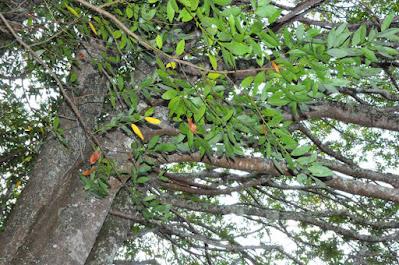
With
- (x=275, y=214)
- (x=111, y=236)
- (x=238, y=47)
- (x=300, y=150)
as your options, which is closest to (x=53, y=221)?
(x=111, y=236)

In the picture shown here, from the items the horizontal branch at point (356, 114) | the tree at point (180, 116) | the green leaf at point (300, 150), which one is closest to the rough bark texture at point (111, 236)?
the tree at point (180, 116)

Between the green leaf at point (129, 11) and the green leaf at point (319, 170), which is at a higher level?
the green leaf at point (129, 11)

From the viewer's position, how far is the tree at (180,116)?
1.44 metres

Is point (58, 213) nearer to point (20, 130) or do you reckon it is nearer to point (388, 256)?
point (20, 130)

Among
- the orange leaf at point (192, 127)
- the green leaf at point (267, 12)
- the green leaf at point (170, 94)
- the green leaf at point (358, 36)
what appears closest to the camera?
the green leaf at point (267, 12)

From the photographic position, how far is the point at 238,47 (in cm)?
134

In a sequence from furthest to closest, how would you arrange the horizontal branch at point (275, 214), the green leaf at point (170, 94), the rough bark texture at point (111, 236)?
1. the rough bark texture at point (111, 236)
2. the horizontal branch at point (275, 214)
3. the green leaf at point (170, 94)

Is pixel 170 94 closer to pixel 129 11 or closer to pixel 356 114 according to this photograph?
pixel 129 11

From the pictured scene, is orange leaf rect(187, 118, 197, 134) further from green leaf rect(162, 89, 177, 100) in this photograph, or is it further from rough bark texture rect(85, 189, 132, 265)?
rough bark texture rect(85, 189, 132, 265)

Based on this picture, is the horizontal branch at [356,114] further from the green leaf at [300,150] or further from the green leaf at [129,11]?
the green leaf at [129,11]

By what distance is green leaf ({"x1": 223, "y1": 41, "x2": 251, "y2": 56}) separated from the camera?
1.33 meters

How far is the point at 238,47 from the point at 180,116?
924mm

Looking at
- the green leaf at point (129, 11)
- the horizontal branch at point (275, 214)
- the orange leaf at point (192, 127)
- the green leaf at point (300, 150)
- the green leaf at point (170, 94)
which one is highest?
the horizontal branch at point (275, 214)

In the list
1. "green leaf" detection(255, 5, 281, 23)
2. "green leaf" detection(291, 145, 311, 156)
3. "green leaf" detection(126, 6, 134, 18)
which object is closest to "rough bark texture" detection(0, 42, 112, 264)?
"green leaf" detection(126, 6, 134, 18)
